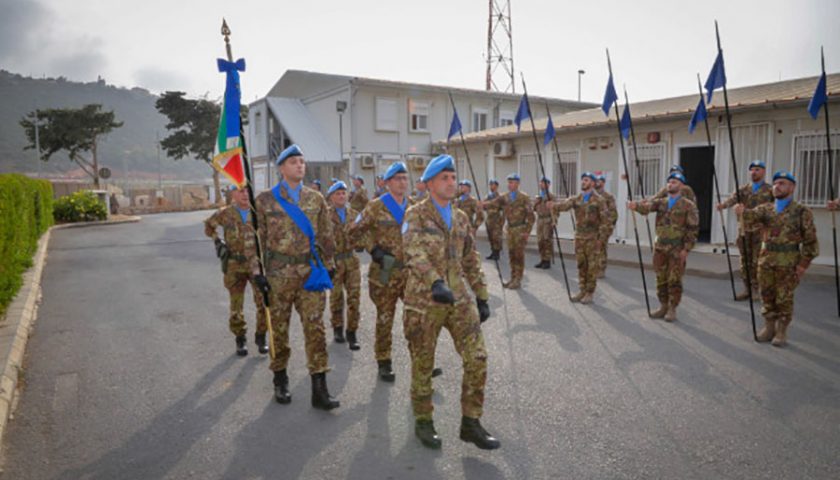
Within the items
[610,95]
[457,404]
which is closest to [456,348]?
[457,404]

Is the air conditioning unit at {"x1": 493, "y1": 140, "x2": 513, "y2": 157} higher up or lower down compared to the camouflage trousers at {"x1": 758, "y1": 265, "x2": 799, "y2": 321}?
higher up

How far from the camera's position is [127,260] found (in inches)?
564

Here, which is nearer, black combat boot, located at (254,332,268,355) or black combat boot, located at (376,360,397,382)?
black combat boot, located at (376,360,397,382)

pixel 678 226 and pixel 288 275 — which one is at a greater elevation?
pixel 678 226

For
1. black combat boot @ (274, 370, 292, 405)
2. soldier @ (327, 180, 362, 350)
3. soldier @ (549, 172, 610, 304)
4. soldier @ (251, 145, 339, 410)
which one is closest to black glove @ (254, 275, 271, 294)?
soldier @ (251, 145, 339, 410)

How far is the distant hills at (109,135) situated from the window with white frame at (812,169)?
91.5 meters

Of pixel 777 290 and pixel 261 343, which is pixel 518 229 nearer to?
pixel 777 290

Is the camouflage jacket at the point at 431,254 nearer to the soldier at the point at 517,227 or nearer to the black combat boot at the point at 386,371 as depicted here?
the black combat boot at the point at 386,371

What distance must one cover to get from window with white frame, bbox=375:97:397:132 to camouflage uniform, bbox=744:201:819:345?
2069 centimetres

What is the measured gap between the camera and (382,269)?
5500 millimetres

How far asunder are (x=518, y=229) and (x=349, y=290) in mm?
4896

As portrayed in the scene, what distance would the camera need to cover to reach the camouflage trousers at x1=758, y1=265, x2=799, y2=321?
246 inches

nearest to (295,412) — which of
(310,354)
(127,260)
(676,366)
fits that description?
(310,354)

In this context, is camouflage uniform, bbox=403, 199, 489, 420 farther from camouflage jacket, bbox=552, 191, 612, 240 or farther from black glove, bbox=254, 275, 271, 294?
camouflage jacket, bbox=552, 191, 612, 240
